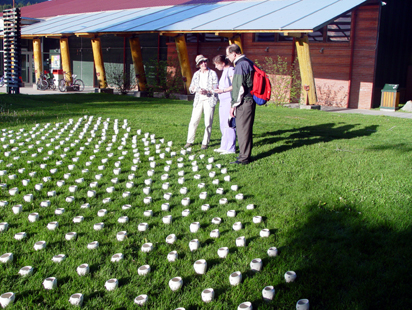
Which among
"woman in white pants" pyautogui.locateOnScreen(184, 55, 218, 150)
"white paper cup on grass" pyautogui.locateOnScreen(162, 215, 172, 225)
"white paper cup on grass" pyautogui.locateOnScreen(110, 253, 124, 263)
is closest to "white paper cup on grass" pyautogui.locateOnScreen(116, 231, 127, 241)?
"white paper cup on grass" pyautogui.locateOnScreen(110, 253, 124, 263)

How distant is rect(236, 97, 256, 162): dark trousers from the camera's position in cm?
628

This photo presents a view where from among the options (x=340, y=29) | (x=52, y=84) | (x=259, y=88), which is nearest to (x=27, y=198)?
(x=259, y=88)

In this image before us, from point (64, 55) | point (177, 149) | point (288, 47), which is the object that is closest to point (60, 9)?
point (64, 55)

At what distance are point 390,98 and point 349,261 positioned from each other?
1619 centimetres

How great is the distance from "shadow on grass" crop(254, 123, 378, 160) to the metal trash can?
24.3 ft

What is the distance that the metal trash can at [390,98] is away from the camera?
1744cm

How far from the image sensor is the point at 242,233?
379cm

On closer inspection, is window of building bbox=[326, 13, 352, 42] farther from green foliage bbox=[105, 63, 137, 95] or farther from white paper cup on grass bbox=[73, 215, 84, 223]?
white paper cup on grass bbox=[73, 215, 84, 223]

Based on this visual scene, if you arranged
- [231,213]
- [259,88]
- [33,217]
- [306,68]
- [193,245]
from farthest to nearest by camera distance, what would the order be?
[306,68], [259,88], [231,213], [33,217], [193,245]

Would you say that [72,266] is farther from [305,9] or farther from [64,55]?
[64,55]

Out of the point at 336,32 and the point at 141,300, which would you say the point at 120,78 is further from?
the point at 141,300

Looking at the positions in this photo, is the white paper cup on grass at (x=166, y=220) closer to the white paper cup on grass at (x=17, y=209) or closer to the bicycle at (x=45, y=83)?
the white paper cup on grass at (x=17, y=209)

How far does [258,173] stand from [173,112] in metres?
7.80

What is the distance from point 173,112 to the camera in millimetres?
13305
